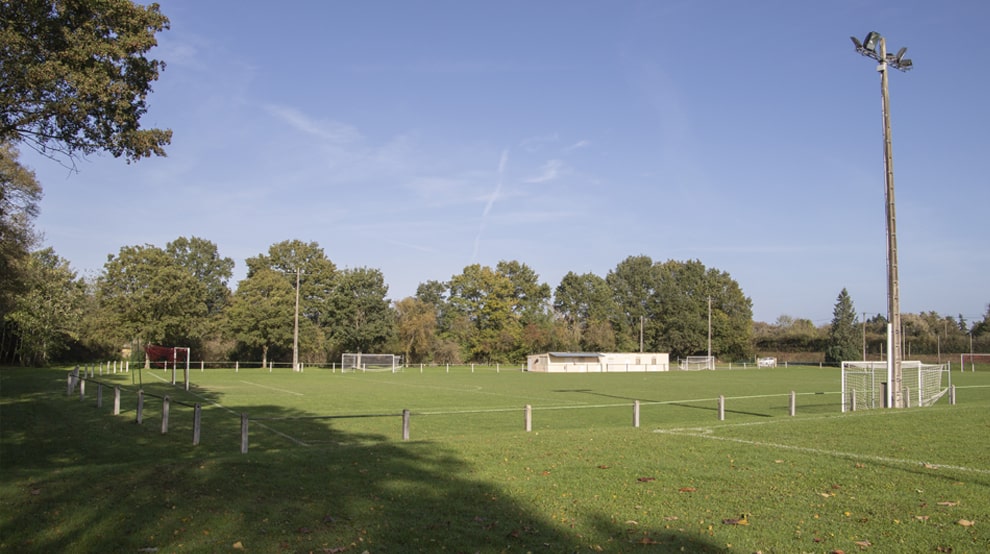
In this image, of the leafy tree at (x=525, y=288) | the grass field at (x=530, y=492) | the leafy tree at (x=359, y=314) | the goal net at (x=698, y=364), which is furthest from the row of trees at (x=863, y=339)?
the grass field at (x=530, y=492)

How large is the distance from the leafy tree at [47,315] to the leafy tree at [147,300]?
322cm

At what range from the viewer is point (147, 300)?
6500 cm

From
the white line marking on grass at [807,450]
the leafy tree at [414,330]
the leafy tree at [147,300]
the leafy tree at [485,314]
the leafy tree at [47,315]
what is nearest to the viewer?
the white line marking on grass at [807,450]

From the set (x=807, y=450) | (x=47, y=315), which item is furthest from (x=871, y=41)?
(x=47, y=315)

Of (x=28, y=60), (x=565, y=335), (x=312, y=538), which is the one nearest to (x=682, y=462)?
(x=312, y=538)

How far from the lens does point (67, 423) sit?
63.1 ft

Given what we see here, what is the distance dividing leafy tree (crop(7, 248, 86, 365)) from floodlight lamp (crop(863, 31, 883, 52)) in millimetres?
62575

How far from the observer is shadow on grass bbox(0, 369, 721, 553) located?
6652mm

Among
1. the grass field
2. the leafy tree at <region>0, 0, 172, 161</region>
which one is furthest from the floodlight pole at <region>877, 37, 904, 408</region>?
the leafy tree at <region>0, 0, 172, 161</region>

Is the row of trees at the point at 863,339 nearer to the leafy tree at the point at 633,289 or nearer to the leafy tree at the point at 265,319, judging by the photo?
the leafy tree at the point at 633,289

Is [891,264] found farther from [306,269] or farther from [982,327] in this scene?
[982,327]

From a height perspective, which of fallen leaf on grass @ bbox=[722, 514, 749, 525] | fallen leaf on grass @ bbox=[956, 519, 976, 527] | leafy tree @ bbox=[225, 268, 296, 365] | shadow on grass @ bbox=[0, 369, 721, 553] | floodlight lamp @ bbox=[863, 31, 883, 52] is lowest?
shadow on grass @ bbox=[0, 369, 721, 553]

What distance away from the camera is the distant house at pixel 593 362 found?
7609 centimetres

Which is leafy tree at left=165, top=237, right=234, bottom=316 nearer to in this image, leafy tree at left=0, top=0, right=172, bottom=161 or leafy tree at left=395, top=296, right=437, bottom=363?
leafy tree at left=395, top=296, right=437, bottom=363
